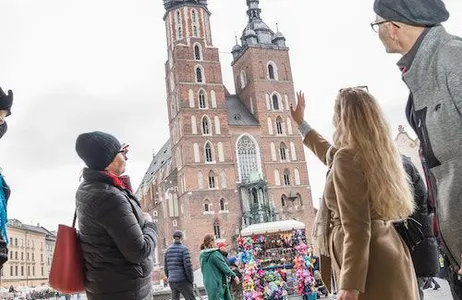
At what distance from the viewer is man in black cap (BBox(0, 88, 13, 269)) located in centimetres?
213

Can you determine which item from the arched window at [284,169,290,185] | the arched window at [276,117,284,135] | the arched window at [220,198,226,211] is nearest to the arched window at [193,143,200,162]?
the arched window at [220,198,226,211]

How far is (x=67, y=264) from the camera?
8.13ft

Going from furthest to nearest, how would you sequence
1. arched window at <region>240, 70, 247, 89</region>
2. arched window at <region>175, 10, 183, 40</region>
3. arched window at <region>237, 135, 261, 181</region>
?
arched window at <region>240, 70, 247, 89</region>
arched window at <region>175, 10, 183, 40</region>
arched window at <region>237, 135, 261, 181</region>

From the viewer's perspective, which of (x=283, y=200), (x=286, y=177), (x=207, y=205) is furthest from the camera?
(x=286, y=177)

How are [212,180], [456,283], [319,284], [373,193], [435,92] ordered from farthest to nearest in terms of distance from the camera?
1. [212,180]
2. [319,284]
3. [373,193]
4. [456,283]
5. [435,92]

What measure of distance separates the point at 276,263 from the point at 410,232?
8314mm

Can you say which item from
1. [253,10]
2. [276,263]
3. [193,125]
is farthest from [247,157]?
[276,263]

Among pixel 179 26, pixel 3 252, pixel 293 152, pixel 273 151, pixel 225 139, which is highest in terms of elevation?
pixel 179 26

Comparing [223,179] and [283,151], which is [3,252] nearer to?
[223,179]

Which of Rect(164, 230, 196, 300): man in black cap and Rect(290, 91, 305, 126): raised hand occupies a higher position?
Rect(290, 91, 305, 126): raised hand

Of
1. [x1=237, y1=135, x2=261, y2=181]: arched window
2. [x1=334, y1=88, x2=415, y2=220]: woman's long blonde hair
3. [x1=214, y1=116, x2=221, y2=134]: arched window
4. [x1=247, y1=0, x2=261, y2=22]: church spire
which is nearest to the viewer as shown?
[x1=334, y1=88, x2=415, y2=220]: woman's long blonde hair

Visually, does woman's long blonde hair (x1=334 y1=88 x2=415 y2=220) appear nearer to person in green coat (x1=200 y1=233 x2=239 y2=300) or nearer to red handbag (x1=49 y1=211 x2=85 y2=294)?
red handbag (x1=49 y1=211 x2=85 y2=294)

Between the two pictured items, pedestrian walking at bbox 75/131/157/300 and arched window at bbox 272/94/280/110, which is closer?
pedestrian walking at bbox 75/131/157/300

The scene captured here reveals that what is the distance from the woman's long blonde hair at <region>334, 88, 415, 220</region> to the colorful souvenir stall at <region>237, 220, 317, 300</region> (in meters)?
7.40
